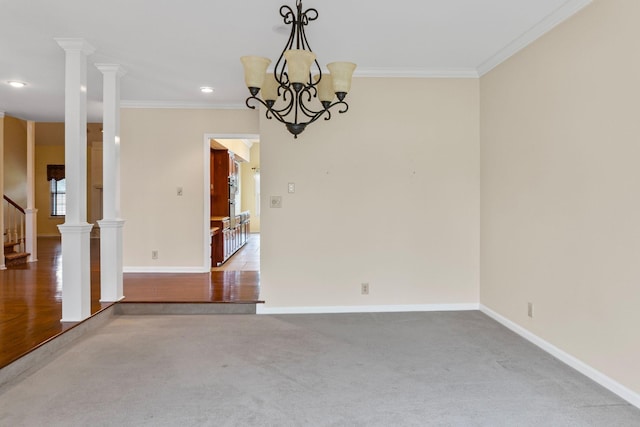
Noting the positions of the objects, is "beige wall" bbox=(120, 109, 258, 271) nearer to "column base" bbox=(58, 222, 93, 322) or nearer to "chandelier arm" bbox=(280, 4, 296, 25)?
"column base" bbox=(58, 222, 93, 322)

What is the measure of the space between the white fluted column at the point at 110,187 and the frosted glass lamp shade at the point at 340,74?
258 centimetres

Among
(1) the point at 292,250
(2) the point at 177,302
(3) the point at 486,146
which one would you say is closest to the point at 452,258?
(3) the point at 486,146

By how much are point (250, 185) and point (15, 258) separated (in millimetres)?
6392

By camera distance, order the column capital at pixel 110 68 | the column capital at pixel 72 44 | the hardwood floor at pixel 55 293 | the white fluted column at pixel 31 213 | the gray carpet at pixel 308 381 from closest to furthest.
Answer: the gray carpet at pixel 308 381 < the hardwood floor at pixel 55 293 < the column capital at pixel 72 44 < the column capital at pixel 110 68 < the white fluted column at pixel 31 213

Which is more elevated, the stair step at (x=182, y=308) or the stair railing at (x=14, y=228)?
the stair railing at (x=14, y=228)

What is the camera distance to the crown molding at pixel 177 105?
539 centimetres

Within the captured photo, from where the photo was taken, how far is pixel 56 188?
1100cm

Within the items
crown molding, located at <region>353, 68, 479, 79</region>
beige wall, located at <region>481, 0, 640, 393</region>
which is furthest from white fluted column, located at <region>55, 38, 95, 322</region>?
Answer: beige wall, located at <region>481, 0, 640, 393</region>

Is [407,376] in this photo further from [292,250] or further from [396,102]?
[396,102]

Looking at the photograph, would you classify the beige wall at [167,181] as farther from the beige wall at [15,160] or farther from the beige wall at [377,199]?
the beige wall at [15,160]

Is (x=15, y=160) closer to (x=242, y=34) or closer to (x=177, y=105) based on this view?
(x=177, y=105)

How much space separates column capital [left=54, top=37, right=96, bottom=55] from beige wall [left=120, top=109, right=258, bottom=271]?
7.04ft

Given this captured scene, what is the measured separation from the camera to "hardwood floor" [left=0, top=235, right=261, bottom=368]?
306cm

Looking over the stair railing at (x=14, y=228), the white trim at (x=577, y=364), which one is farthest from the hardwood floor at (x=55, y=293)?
the white trim at (x=577, y=364)
